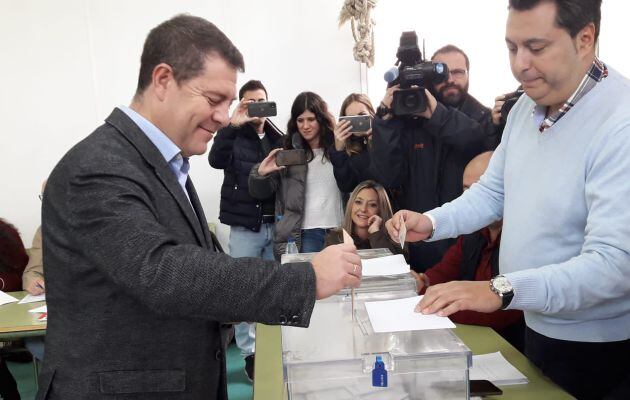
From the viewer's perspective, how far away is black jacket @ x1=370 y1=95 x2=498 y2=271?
91.2 inches

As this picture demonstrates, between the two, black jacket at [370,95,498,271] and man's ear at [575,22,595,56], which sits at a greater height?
man's ear at [575,22,595,56]

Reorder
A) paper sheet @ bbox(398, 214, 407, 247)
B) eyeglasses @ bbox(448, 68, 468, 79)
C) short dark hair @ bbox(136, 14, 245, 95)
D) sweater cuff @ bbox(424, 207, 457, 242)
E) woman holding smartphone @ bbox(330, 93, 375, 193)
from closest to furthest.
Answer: short dark hair @ bbox(136, 14, 245, 95)
paper sheet @ bbox(398, 214, 407, 247)
sweater cuff @ bbox(424, 207, 457, 242)
eyeglasses @ bbox(448, 68, 468, 79)
woman holding smartphone @ bbox(330, 93, 375, 193)

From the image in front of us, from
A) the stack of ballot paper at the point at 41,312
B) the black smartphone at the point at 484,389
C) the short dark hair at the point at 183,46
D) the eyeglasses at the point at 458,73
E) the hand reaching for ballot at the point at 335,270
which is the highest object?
the eyeglasses at the point at 458,73

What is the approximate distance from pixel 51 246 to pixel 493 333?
4.27 feet

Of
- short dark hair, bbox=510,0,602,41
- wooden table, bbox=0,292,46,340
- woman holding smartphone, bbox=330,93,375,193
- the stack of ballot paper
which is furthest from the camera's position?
woman holding smartphone, bbox=330,93,375,193

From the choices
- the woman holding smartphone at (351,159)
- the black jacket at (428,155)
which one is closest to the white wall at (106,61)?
the woman holding smartphone at (351,159)

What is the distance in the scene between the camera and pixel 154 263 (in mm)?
839

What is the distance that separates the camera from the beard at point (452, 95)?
8.47 ft

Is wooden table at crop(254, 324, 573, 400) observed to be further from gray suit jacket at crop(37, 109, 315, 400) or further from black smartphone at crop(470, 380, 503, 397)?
gray suit jacket at crop(37, 109, 315, 400)

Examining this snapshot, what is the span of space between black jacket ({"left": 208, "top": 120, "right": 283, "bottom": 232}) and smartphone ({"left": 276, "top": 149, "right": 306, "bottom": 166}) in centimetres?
31

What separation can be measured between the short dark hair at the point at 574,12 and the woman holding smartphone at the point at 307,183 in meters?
1.92

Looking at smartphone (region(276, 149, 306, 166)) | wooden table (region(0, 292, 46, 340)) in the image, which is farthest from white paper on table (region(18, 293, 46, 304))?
smartphone (region(276, 149, 306, 166))

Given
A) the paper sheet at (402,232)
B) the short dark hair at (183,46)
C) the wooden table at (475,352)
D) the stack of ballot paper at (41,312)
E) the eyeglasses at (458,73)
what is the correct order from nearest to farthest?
1. the short dark hair at (183,46)
2. the wooden table at (475,352)
3. the paper sheet at (402,232)
4. the stack of ballot paper at (41,312)
5. the eyeglasses at (458,73)

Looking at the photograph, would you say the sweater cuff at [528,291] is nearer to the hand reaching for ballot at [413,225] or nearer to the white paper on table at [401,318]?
the white paper on table at [401,318]
